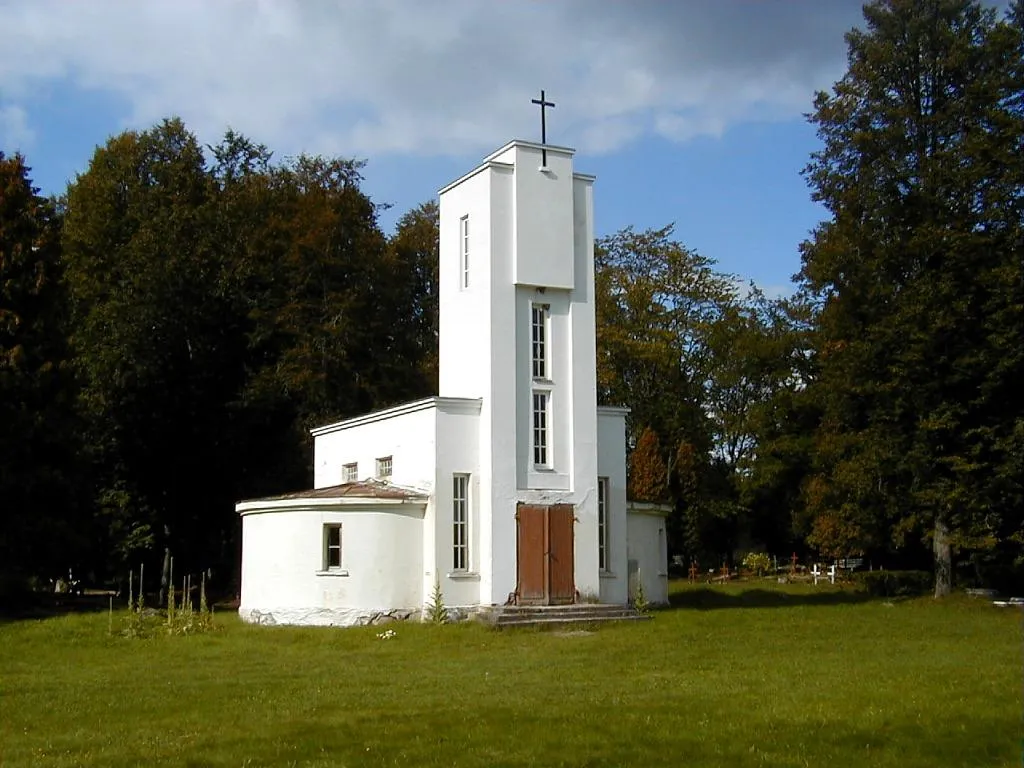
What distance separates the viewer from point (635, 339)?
59156mm

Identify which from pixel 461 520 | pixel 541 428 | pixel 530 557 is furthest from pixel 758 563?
pixel 461 520

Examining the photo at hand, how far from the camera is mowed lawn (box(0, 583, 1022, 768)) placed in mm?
12086

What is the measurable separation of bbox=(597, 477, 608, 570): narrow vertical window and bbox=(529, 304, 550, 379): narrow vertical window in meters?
3.15

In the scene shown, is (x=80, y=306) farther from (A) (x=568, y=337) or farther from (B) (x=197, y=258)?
(A) (x=568, y=337)

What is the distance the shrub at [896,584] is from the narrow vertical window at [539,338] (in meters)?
16.7

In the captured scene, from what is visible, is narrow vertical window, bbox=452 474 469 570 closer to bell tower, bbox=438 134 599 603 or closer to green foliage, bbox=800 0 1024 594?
bell tower, bbox=438 134 599 603

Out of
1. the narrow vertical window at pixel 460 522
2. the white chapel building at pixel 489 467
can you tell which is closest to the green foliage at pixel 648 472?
the white chapel building at pixel 489 467

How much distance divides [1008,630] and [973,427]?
10561 millimetres

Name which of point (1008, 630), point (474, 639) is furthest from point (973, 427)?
point (474, 639)

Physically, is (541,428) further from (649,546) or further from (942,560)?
(942,560)

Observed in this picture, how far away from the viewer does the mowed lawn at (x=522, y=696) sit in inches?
476

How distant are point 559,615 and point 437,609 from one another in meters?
2.73

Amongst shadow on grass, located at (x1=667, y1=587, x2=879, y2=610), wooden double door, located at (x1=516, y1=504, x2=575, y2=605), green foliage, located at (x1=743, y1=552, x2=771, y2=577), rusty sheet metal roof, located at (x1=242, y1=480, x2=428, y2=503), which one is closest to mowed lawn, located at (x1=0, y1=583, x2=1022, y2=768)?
wooden double door, located at (x1=516, y1=504, x2=575, y2=605)

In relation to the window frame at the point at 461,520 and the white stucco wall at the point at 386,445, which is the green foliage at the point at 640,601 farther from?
the white stucco wall at the point at 386,445
